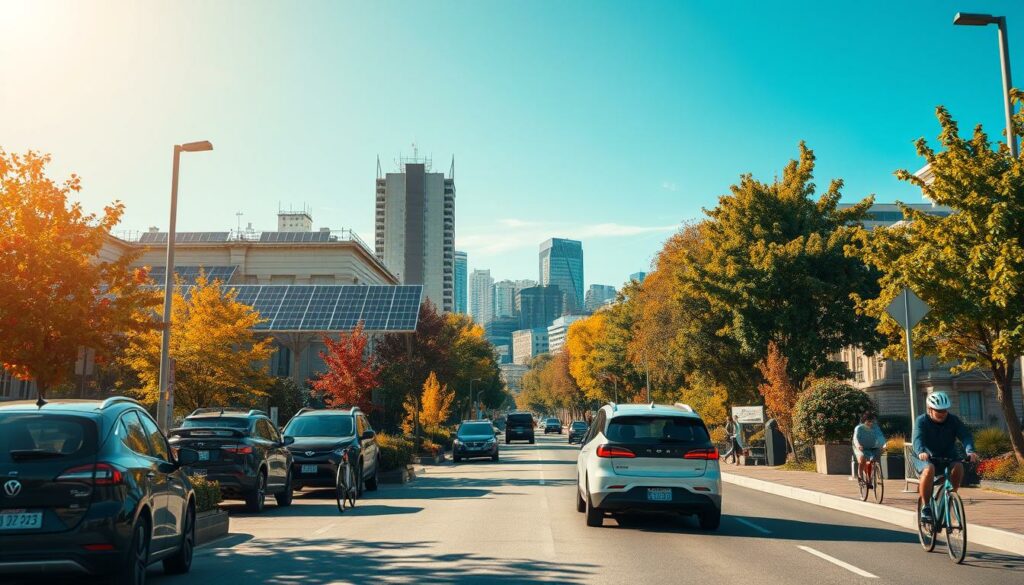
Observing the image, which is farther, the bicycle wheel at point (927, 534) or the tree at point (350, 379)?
the tree at point (350, 379)

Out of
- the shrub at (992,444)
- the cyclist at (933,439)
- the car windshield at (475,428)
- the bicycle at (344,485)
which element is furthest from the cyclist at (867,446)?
the car windshield at (475,428)

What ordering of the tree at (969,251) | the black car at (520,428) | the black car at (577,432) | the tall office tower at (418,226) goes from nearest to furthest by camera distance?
the tree at (969,251)
the black car at (577,432)
the black car at (520,428)
the tall office tower at (418,226)

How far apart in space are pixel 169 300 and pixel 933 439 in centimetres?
1549

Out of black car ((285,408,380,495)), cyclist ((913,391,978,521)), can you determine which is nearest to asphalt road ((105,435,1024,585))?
cyclist ((913,391,978,521))

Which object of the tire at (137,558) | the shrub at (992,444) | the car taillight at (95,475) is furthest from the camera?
the shrub at (992,444)

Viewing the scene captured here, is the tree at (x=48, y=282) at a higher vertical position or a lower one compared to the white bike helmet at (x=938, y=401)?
higher

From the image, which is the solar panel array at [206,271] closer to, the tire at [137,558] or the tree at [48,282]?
the tree at [48,282]

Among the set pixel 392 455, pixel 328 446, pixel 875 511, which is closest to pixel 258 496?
pixel 328 446

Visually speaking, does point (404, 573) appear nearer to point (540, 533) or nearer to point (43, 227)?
point (540, 533)

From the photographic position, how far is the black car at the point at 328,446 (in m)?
18.4

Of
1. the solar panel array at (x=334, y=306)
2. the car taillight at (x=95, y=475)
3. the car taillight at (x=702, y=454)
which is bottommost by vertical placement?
the car taillight at (x=702, y=454)

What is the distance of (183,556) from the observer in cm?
901

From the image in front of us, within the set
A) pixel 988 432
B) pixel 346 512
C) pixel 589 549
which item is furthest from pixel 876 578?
pixel 988 432

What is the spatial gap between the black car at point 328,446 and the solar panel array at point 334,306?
97.5 ft
